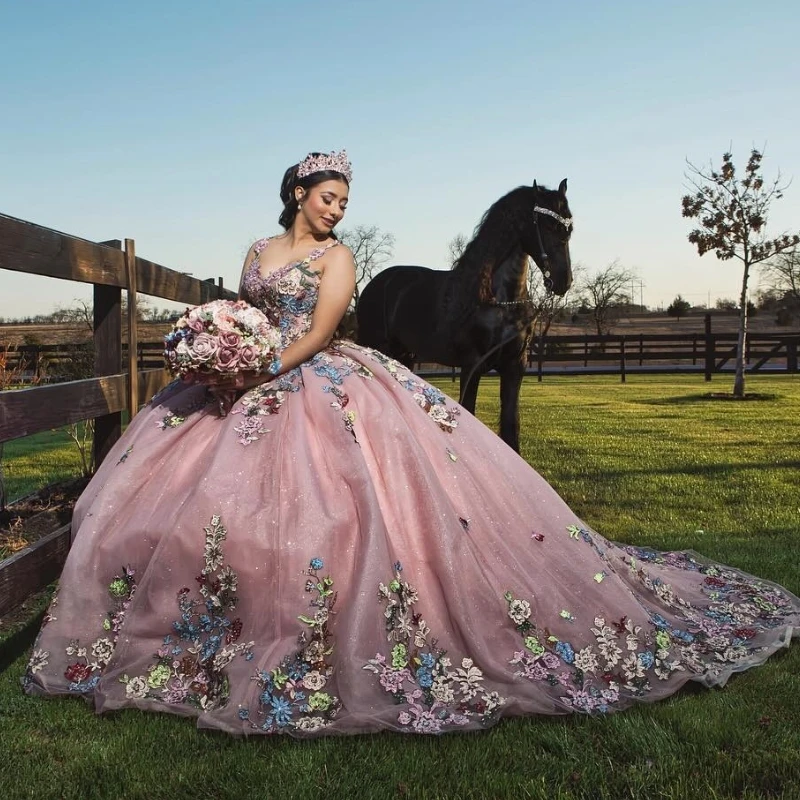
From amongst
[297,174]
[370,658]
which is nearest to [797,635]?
[370,658]

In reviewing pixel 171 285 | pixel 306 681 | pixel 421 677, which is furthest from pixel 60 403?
pixel 171 285

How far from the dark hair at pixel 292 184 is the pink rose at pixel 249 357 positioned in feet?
3.08

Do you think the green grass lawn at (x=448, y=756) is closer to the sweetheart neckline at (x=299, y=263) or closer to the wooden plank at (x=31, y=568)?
the wooden plank at (x=31, y=568)

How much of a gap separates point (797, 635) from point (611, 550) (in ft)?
Result: 2.98

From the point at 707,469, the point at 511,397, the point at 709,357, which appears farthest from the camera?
the point at 709,357

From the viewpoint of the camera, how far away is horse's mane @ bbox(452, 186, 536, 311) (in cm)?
682

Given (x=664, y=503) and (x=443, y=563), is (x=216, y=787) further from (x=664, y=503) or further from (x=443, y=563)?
(x=664, y=503)

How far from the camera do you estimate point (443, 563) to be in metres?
3.21

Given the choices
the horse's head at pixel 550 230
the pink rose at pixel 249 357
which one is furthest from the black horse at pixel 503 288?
the pink rose at pixel 249 357

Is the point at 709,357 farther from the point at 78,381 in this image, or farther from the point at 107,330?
the point at 78,381

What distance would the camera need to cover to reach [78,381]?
4074 mm

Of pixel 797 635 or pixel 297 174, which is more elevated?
pixel 297 174

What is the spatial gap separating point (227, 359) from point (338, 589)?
1107 mm

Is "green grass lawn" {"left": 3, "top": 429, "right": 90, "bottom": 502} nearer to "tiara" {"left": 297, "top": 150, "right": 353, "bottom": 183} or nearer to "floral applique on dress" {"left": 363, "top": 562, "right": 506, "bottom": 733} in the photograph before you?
"tiara" {"left": 297, "top": 150, "right": 353, "bottom": 183}
